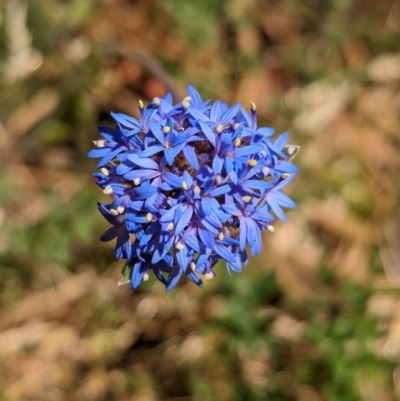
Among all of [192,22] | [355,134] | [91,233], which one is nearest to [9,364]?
[91,233]

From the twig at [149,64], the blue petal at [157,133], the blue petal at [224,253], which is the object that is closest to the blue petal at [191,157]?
the blue petal at [157,133]

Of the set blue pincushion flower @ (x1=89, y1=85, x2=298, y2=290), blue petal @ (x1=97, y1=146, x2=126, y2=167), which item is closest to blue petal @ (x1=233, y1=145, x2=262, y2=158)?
blue pincushion flower @ (x1=89, y1=85, x2=298, y2=290)

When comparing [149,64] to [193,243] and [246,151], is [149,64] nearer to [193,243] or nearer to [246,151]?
[246,151]

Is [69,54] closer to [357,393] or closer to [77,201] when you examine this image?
[77,201]

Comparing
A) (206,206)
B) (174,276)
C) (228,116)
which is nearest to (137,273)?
(174,276)

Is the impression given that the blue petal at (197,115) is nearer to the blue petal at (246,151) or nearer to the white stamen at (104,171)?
the blue petal at (246,151)

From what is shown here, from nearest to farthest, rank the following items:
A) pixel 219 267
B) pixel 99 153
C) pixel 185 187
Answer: pixel 185 187, pixel 99 153, pixel 219 267

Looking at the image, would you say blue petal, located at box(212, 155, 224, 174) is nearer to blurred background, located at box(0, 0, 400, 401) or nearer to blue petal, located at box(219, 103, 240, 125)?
blue petal, located at box(219, 103, 240, 125)

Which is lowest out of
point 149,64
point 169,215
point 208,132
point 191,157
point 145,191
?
point 169,215

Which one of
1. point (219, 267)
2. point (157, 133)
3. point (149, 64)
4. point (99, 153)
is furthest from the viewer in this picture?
point (219, 267)
